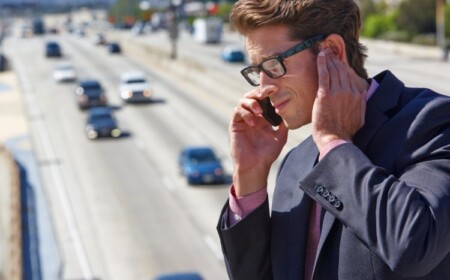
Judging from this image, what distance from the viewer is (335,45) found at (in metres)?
3.58

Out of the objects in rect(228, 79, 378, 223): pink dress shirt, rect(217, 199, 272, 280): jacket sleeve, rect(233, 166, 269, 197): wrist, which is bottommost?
rect(217, 199, 272, 280): jacket sleeve

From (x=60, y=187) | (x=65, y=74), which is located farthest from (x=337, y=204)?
(x=65, y=74)

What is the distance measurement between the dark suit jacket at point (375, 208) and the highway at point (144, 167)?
12.7 ft

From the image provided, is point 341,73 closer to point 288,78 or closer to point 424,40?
point 288,78

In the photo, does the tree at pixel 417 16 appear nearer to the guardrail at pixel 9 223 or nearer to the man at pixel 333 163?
the guardrail at pixel 9 223

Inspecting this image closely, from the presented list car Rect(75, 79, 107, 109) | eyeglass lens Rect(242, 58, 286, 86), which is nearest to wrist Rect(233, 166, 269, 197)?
eyeglass lens Rect(242, 58, 286, 86)

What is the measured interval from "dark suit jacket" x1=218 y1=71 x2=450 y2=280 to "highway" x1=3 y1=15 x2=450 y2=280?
3.86 m

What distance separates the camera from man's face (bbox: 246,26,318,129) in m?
3.61

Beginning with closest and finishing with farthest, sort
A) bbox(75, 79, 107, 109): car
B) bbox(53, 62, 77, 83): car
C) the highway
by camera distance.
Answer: the highway → bbox(75, 79, 107, 109): car → bbox(53, 62, 77, 83): car

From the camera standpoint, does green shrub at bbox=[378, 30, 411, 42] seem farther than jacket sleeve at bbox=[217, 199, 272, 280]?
Yes

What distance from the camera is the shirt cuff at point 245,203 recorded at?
3967 millimetres

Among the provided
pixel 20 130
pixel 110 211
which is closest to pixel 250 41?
pixel 110 211

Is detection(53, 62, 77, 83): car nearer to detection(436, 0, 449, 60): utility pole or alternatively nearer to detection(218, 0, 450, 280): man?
detection(436, 0, 449, 60): utility pole

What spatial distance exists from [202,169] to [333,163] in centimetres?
3297
